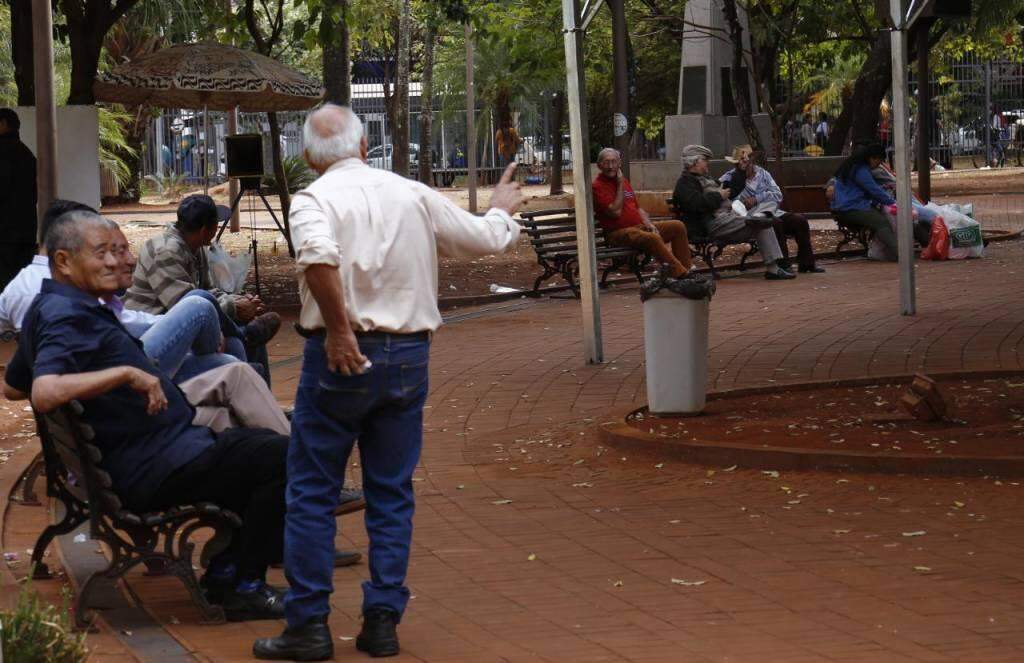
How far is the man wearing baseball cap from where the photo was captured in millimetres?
7910

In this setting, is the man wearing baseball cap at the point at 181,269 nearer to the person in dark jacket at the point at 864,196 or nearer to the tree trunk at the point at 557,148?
the person in dark jacket at the point at 864,196

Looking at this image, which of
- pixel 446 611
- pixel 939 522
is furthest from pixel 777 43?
pixel 446 611

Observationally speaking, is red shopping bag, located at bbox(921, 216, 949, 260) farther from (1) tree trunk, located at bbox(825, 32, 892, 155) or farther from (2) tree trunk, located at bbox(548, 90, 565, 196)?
(2) tree trunk, located at bbox(548, 90, 565, 196)

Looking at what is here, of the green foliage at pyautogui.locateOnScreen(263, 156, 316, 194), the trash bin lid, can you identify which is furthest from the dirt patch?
the green foliage at pyautogui.locateOnScreen(263, 156, 316, 194)

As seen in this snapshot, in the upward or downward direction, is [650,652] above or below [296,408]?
below

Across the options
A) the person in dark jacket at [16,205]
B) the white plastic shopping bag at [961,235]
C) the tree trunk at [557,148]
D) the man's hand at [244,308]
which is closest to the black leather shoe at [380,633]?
the man's hand at [244,308]

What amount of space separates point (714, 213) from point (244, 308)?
1090 centimetres

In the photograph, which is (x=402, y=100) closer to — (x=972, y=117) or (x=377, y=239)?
(x=972, y=117)

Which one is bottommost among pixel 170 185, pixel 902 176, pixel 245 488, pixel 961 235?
pixel 245 488

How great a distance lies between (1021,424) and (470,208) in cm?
2589

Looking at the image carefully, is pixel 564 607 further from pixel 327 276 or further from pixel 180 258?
pixel 180 258

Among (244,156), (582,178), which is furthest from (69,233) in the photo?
(244,156)

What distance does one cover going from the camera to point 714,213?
58.9ft

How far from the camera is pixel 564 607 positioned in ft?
19.0
